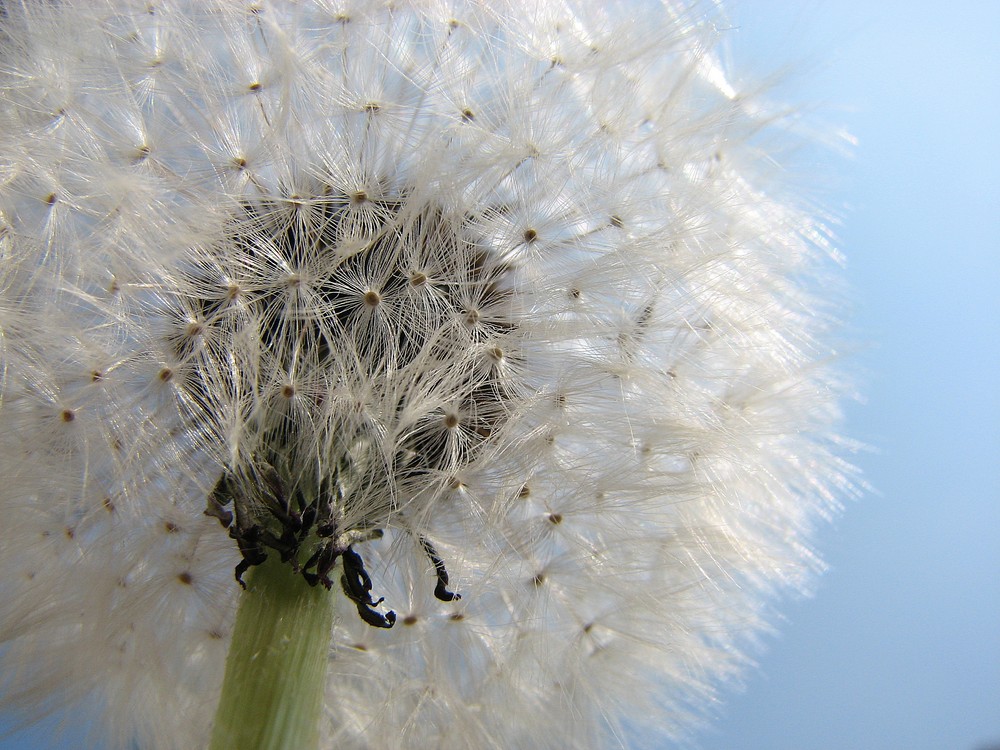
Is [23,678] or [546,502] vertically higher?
[546,502]

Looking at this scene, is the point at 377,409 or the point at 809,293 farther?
the point at 809,293

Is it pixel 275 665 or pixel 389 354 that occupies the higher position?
pixel 389 354

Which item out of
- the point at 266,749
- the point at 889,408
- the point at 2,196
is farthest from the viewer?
the point at 889,408

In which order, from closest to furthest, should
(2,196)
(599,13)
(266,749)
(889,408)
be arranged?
(266,749), (2,196), (599,13), (889,408)

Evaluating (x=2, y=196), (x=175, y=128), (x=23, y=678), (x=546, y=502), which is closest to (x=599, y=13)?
(x=175, y=128)

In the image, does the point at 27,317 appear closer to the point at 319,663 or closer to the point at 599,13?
the point at 319,663
